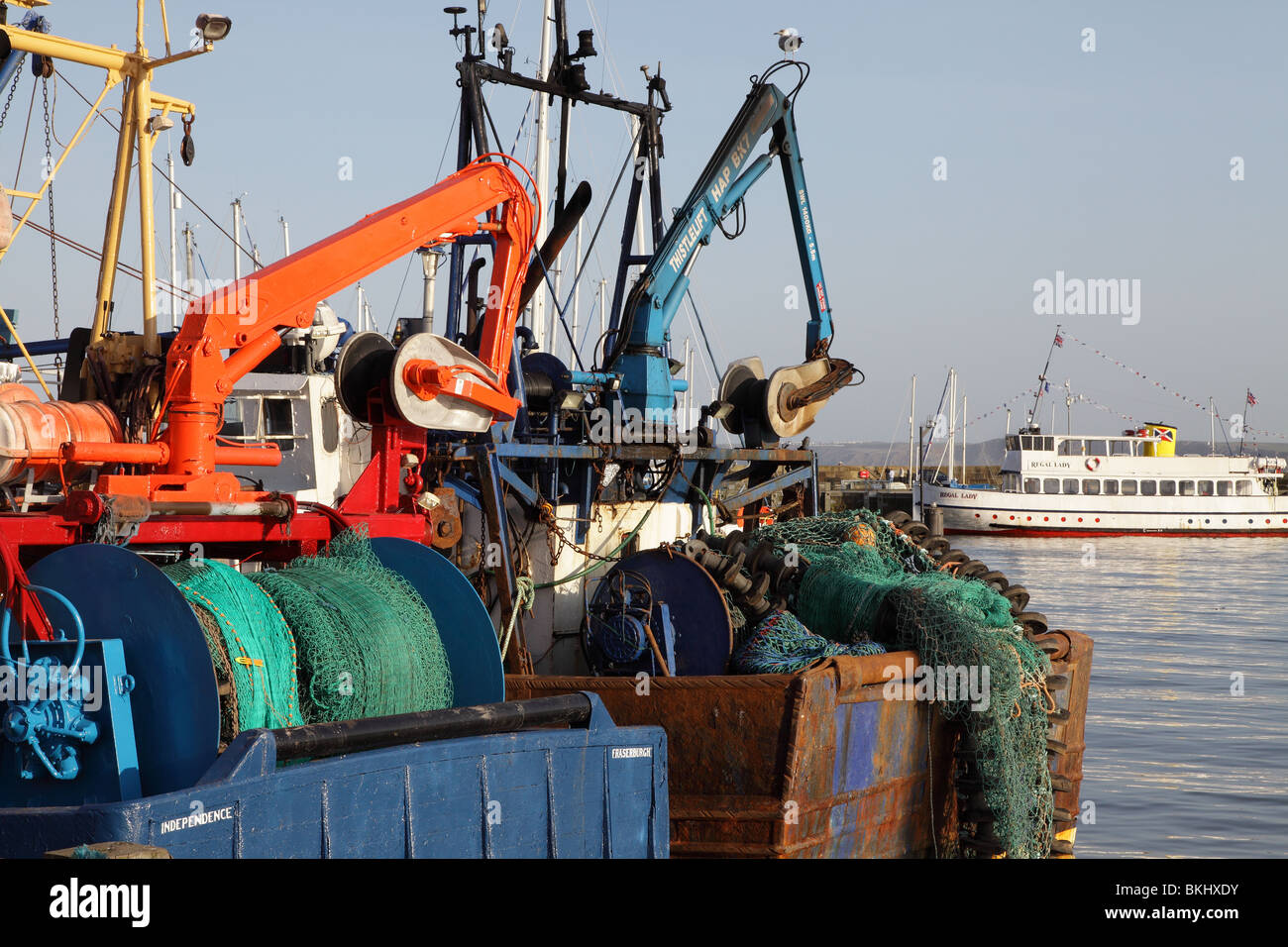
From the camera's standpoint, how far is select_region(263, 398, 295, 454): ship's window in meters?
11.7

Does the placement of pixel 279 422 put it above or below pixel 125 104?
below

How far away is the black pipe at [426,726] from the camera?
209 inches

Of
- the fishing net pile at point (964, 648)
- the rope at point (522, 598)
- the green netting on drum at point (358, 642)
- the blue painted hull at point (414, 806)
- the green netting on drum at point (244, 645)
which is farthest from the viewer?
the rope at point (522, 598)

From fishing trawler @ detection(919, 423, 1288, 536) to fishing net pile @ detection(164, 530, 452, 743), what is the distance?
57.5 meters

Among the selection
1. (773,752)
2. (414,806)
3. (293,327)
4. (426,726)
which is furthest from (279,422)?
(414,806)

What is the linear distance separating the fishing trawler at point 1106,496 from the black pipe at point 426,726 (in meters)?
57.7

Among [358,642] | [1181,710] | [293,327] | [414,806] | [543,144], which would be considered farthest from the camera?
[543,144]

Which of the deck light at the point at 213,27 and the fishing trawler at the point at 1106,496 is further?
the fishing trawler at the point at 1106,496

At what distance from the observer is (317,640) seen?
6211 millimetres

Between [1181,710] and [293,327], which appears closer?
[293,327]

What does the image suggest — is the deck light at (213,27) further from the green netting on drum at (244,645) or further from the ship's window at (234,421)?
the ship's window at (234,421)

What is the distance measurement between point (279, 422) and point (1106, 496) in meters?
56.1

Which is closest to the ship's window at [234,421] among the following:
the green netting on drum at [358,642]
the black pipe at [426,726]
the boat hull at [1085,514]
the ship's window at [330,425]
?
the ship's window at [330,425]

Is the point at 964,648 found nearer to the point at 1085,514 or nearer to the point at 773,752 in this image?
the point at 773,752
